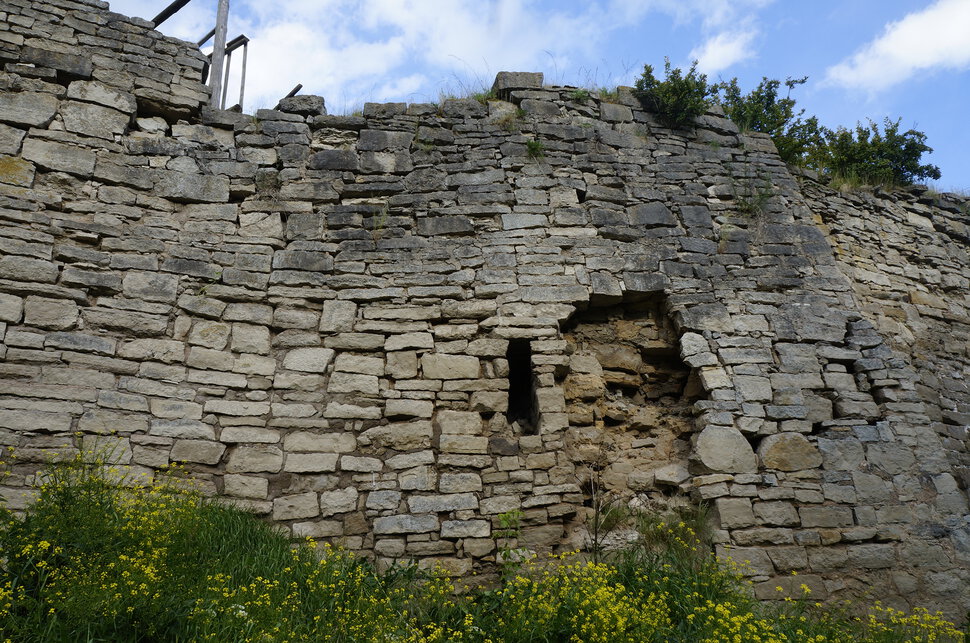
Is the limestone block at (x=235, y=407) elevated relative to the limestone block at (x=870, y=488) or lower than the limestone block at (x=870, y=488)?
elevated

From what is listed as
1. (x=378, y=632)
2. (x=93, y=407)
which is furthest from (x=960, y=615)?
(x=93, y=407)

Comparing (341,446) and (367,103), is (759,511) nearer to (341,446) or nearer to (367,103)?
(341,446)

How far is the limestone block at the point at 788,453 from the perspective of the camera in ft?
17.1

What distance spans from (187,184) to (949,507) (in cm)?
636

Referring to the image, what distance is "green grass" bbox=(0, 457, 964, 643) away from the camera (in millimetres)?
3338

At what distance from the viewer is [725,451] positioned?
17.1ft

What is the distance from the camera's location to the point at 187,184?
18.3 feet

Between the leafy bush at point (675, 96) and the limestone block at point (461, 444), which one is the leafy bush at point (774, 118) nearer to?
the leafy bush at point (675, 96)

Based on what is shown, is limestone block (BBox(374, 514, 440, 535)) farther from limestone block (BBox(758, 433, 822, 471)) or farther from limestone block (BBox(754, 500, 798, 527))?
limestone block (BBox(758, 433, 822, 471))

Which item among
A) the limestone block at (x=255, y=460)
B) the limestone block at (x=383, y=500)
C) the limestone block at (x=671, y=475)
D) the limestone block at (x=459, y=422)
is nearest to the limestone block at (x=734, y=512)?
the limestone block at (x=671, y=475)

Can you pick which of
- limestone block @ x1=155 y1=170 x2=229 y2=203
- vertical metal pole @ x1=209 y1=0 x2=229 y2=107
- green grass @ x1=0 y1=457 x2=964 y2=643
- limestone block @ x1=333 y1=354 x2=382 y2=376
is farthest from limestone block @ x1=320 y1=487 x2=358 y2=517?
vertical metal pole @ x1=209 y1=0 x2=229 y2=107

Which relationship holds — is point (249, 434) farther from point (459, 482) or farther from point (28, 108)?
point (28, 108)

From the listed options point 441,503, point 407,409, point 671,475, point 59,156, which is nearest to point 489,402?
point 407,409

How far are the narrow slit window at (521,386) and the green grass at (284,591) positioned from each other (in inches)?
38.7
